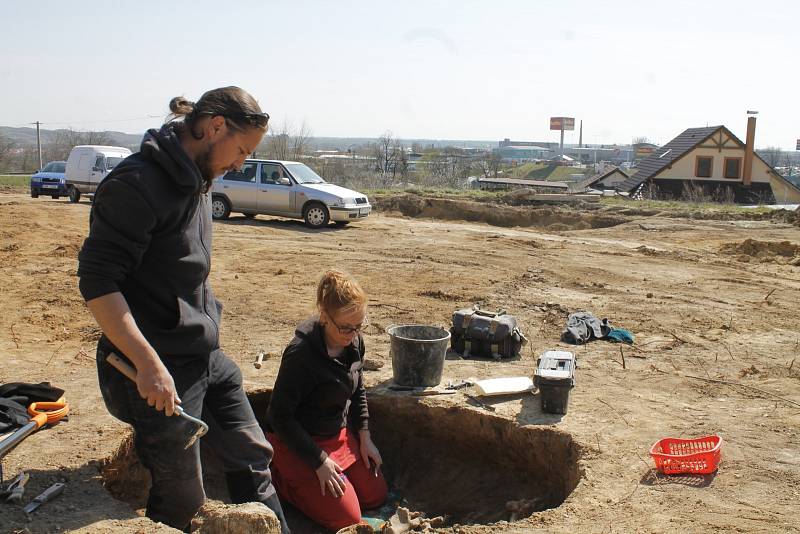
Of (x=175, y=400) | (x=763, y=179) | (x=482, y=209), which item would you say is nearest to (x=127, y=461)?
(x=175, y=400)

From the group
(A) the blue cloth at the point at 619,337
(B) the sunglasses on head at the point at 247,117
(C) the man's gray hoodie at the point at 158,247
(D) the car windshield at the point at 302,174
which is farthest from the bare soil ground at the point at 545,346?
(B) the sunglasses on head at the point at 247,117

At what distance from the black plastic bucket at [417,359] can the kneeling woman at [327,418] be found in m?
0.75

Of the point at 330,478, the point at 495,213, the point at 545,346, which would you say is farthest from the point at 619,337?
the point at 495,213

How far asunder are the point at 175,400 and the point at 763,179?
4334 centimetres

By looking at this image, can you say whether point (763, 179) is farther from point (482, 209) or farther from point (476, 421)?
point (476, 421)

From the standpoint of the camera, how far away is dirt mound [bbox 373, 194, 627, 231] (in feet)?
65.5

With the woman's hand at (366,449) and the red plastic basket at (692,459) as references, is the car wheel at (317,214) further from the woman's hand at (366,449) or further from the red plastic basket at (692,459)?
the red plastic basket at (692,459)

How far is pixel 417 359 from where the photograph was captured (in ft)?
18.0

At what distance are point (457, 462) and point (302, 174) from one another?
1257 centimetres

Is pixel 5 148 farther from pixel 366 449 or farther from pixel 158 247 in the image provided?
pixel 158 247

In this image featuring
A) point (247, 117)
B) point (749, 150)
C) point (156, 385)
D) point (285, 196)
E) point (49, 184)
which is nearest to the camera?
point (156, 385)

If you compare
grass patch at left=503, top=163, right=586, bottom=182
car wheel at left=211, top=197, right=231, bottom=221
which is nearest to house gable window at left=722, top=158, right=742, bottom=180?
car wheel at left=211, top=197, right=231, bottom=221

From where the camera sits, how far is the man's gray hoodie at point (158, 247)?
2.65 metres

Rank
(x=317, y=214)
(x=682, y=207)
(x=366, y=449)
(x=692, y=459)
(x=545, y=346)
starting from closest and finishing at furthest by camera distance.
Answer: (x=692, y=459) → (x=366, y=449) → (x=545, y=346) → (x=317, y=214) → (x=682, y=207)
